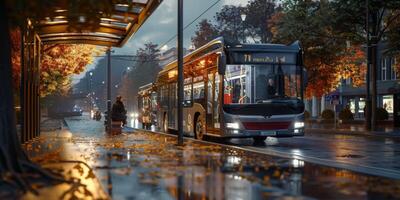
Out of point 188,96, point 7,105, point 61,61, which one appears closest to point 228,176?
point 7,105

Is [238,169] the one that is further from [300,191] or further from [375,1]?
[375,1]

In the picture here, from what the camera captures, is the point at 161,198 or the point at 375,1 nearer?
the point at 161,198

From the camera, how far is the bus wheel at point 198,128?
71.1ft

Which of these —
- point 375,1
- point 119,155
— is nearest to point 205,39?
point 375,1

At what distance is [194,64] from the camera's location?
2291cm

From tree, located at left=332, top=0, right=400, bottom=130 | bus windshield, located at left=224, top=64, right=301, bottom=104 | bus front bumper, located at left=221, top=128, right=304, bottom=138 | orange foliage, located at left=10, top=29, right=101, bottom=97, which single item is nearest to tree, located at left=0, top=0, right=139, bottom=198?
bus windshield, located at left=224, top=64, right=301, bottom=104

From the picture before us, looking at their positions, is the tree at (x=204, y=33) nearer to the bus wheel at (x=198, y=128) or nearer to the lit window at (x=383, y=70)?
the lit window at (x=383, y=70)

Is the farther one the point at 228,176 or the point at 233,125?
the point at 233,125

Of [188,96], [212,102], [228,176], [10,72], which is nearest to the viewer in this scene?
[10,72]

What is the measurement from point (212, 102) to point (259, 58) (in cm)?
237

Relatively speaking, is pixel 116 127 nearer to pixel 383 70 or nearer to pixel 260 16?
pixel 260 16

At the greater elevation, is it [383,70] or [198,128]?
[383,70]

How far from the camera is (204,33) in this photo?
63656mm

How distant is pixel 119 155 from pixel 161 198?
669 cm
